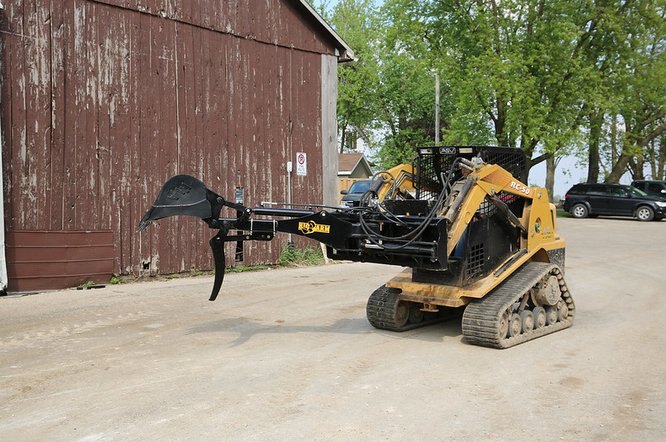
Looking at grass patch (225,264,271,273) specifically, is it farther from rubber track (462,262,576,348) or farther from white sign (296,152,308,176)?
rubber track (462,262,576,348)

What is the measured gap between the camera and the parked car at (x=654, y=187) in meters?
33.8

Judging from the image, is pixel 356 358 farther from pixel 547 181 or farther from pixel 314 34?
pixel 547 181

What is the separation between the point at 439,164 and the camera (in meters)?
8.81

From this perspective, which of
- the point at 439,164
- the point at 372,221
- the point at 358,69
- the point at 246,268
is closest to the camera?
the point at 372,221

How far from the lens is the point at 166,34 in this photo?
46.0 feet

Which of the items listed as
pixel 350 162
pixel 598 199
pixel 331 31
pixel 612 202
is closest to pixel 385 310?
pixel 331 31

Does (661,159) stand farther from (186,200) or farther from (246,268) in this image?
(186,200)

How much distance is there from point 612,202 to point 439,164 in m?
27.8

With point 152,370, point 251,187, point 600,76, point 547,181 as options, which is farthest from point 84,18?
point 547,181

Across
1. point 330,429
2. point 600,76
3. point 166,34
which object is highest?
point 600,76

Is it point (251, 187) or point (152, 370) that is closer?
point (152, 370)

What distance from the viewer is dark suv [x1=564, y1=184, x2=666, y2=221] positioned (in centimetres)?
3222

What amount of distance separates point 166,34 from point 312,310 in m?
7.13

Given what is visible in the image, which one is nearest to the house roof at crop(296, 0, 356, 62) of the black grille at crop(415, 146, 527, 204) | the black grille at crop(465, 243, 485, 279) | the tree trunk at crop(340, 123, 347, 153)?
the black grille at crop(415, 146, 527, 204)
